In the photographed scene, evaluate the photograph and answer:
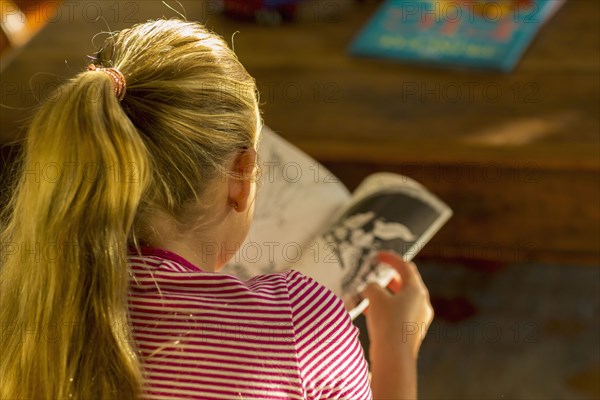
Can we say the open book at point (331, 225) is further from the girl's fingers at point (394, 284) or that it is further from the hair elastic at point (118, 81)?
the hair elastic at point (118, 81)

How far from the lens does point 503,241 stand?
1249 millimetres

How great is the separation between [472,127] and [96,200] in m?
0.69

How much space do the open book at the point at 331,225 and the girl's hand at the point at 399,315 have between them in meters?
0.03

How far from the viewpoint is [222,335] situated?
25.3 inches

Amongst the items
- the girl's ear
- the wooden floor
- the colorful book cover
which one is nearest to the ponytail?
the girl's ear

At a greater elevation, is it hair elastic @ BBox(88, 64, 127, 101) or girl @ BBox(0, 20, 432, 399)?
hair elastic @ BBox(88, 64, 127, 101)

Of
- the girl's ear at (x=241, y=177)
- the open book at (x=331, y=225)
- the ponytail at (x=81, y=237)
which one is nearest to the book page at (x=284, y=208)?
the open book at (x=331, y=225)

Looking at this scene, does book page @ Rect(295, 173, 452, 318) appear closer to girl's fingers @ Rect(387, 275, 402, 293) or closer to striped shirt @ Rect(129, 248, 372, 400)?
girl's fingers @ Rect(387, 275, 402, 293)

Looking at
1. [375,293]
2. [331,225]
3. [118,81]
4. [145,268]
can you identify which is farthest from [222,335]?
[331,225]

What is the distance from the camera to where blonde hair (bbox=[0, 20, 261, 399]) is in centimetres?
61

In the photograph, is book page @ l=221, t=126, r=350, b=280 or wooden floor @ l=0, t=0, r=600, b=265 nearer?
book page @ l=221, t=126, r=350, b=280

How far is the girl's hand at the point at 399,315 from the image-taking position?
34.4 inches

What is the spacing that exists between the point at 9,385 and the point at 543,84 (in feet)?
2.85

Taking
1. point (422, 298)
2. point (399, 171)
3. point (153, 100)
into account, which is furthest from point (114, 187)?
point (399, 171)
